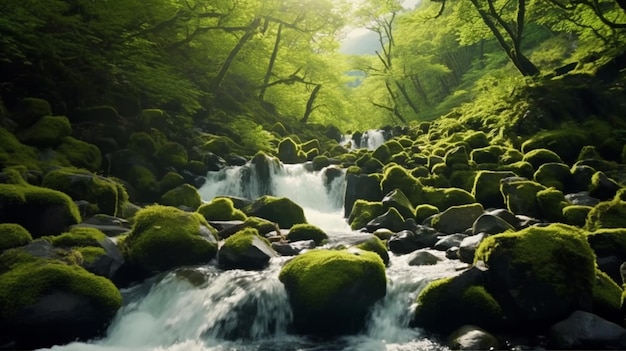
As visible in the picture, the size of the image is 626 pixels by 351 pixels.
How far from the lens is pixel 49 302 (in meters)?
6.32

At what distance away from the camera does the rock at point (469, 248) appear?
30.2ft

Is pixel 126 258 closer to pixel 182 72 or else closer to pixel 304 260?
pixel 304 260

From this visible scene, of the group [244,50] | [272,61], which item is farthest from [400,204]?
→ [272,61]

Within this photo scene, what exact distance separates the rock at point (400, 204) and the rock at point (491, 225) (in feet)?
11.0

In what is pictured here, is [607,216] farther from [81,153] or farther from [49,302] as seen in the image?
[81,153]

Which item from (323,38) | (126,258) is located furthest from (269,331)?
(323,38)

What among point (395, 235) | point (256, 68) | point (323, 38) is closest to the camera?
point (395, 235)

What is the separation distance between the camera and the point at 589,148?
15.7 meters

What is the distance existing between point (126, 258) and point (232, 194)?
368 inches

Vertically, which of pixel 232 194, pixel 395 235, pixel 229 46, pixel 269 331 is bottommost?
pixel 269 331

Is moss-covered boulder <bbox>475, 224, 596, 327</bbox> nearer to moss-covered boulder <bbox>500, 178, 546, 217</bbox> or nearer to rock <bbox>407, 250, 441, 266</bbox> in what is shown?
rock <bbox>407, 250, 441, 266</bbox>

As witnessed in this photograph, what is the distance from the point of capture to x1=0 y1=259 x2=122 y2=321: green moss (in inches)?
243

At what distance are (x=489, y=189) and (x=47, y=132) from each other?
14.7m

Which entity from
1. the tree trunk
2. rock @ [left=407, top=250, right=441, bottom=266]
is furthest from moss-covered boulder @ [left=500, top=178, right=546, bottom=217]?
the tree trunk
